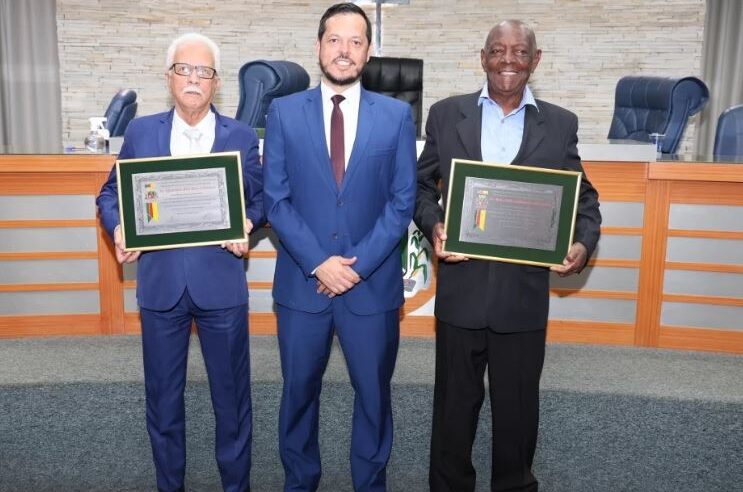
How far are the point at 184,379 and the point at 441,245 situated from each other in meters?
0.83

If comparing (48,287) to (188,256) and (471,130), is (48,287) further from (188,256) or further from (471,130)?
(471,130)

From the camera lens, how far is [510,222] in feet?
6.70

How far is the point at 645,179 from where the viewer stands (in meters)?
3.25

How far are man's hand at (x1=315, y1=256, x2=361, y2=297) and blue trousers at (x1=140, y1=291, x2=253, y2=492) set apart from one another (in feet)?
1.07

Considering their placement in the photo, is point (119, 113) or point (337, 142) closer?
point (337, 142)

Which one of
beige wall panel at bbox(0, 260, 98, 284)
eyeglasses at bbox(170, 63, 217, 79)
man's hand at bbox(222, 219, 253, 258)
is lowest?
beige wall panel at bbox(0, 260, 98, 284)

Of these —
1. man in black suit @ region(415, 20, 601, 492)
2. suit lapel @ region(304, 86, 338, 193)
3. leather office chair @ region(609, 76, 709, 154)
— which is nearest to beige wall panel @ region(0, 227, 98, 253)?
suit lapel @ region(304, 86, 338, 193)

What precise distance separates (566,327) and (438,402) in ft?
4.39

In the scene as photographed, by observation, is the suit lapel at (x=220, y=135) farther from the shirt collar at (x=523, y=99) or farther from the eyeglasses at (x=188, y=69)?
the shirt collar at (x=523, y=99)

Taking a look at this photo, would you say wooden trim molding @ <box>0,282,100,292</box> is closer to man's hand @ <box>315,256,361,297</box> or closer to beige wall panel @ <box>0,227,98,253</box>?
beige wall panel @ <box>0,227,98,253</box>

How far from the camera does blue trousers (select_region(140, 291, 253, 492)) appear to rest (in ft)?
7.06

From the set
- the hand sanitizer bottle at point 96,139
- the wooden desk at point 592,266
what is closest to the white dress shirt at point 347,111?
the wooden desk at point 592,266

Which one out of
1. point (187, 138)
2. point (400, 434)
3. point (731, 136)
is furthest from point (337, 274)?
point (731, 136)

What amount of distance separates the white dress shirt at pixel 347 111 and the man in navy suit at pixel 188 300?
25cm
